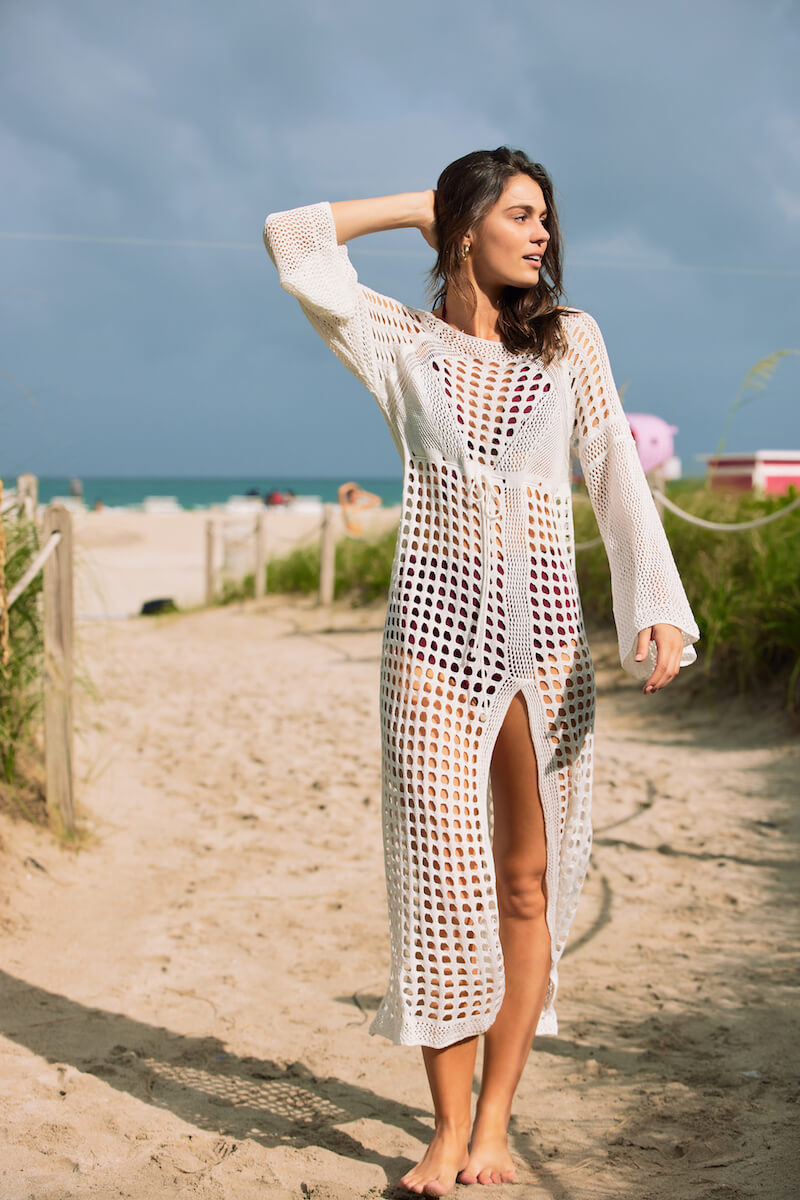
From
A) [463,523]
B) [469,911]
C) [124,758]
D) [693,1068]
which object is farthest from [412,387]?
[124,758]

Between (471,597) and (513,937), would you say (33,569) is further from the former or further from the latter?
(513,937)

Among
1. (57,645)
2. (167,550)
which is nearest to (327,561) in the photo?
(57,645)

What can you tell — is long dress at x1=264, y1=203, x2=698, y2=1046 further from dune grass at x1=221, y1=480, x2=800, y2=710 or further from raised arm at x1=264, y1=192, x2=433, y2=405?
dune grass at x1=221, y1=480, x2=800, y2=710

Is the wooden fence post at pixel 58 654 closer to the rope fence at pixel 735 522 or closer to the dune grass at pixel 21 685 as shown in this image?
the dune grass at pixel 21 685

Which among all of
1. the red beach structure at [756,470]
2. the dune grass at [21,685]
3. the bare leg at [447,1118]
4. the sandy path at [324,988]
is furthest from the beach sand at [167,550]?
the red beach structure at [756,470]

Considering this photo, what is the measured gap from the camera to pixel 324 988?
319cm

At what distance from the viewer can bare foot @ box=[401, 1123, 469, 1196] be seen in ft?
6.81

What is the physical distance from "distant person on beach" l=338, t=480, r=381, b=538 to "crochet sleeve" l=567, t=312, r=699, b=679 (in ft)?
34.5

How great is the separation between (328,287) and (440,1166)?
1.71 metres

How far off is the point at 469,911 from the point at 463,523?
74 cm

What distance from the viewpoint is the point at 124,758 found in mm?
5629

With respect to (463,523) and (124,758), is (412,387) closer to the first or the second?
(463,523)

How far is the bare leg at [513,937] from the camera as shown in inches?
84.1

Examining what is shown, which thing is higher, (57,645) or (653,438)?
(653,438)
